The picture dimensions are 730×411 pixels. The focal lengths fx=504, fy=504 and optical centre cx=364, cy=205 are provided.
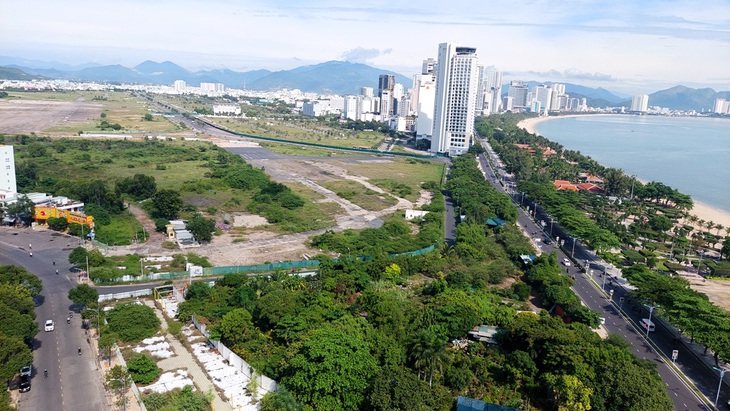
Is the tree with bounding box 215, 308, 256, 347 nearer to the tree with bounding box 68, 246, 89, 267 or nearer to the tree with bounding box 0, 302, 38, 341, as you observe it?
the tree with bounding box 0, 302, 38, 341

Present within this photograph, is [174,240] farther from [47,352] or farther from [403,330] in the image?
[403,330]

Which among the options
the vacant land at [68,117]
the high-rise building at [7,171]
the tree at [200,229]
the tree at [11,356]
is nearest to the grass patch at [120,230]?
the tree at [200,229]

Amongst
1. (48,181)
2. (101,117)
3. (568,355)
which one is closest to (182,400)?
(568,355)

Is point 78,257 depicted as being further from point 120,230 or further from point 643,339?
point 643,339

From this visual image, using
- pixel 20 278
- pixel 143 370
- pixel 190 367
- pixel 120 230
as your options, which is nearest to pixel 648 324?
pixel 190 367

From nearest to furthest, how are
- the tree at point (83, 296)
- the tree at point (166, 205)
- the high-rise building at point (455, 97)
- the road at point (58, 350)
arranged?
the road at point (58, 350), the tree at point (83, 296), the tree at point (166, 205), the high-rise building at point (455, 97)

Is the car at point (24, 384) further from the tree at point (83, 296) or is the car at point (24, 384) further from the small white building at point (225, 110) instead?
the small white building at point (225, 110)
